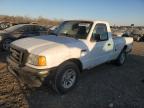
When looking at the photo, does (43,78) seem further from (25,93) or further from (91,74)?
(91,74)

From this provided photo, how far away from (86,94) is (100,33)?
6.91 ft

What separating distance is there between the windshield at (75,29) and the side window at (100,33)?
0.26 m

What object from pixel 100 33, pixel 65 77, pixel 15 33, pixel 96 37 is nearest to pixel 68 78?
pixel 65 77

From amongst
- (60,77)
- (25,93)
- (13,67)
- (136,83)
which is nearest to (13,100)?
(25,93)

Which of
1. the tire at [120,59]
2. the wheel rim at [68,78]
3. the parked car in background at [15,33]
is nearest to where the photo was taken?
the wheel rim at [68,78]

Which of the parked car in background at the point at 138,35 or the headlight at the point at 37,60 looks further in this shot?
the parked car in background at the point at 138,35

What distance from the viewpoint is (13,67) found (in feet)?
16.3

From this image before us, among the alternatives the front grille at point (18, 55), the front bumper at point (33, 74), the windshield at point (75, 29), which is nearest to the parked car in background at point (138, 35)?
the windshield at point (75, 29)

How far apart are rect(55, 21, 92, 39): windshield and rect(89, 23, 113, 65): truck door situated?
0.86 feet

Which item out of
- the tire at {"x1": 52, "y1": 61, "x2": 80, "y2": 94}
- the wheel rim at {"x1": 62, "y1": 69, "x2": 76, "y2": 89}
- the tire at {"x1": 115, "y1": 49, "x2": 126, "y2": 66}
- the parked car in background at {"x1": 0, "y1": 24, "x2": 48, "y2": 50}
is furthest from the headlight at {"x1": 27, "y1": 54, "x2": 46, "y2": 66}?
the parked car in background at {"x1": 0, "y1": 24, "x2": 48, "y2": 50}

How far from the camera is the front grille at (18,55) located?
4692mm

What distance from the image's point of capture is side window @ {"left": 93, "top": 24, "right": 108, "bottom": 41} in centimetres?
594

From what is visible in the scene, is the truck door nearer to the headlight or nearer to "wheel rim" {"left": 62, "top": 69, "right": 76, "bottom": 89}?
"wheel rim" {"left": 62, "top": 69, "right": 76, "bottom": 89}

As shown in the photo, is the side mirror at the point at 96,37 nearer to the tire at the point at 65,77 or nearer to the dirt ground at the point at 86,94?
the tire at the point at 65,77
